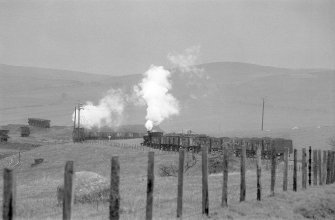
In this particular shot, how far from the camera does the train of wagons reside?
193 feet

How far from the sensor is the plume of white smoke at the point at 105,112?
11919 centimetres

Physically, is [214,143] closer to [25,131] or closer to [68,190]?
[25,131]

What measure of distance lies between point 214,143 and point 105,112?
73803 mm

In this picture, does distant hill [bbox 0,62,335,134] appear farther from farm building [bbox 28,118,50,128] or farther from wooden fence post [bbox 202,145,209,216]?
wooden fence post [bbox 202,145,209,216]

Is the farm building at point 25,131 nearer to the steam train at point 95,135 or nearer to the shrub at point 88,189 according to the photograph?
the steam train at point 95,135

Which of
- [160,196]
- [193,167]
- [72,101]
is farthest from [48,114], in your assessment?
[160,196]

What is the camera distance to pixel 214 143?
2506 inches

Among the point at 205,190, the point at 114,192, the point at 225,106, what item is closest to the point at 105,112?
the point at 225,106

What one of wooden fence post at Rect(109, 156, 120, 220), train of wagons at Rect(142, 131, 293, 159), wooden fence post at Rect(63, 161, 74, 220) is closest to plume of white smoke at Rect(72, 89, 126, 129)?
train of wagons at Rect(142, 131, 293, 159)

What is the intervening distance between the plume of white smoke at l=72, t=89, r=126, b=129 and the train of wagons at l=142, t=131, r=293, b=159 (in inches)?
1575

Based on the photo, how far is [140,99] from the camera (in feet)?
593

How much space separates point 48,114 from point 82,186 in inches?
6120

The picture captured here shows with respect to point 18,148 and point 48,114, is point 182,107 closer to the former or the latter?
point 48,114

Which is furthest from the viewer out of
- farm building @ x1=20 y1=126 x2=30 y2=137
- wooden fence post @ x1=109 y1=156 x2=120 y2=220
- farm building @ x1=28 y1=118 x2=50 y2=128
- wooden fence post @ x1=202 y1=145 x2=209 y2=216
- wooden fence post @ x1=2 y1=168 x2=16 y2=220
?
farm building @ x1=28 y1=118 x2=50 y2=128
